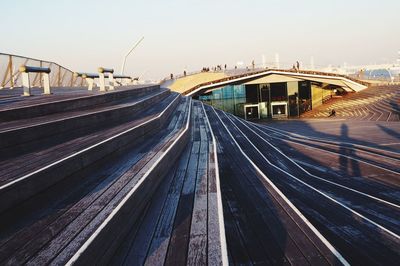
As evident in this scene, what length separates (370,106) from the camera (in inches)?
934

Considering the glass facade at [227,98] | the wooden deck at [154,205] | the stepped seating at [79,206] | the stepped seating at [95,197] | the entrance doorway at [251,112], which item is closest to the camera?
the stepped seating at [79,206]

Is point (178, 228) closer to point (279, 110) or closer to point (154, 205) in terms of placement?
point (154, 205)

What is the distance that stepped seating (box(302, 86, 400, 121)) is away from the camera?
19.9 metres

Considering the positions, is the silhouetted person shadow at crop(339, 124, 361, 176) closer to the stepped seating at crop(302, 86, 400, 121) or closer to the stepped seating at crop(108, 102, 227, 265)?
the stepped seating at crop(108, 102, 227, 265)

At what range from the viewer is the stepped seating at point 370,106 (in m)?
19.9

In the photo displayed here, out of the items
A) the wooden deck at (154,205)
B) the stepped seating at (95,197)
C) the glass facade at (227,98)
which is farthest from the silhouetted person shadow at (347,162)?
the glass facade at (227,98)

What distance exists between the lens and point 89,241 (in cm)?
234

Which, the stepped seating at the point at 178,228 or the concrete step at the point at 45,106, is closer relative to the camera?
the stepped seating at the point at 178,228

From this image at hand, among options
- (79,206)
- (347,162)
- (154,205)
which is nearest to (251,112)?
(347,162)

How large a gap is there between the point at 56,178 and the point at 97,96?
391 cm

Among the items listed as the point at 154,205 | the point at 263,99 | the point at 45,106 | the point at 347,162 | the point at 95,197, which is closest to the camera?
the point at 95,197

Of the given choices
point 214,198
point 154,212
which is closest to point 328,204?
point 214,198

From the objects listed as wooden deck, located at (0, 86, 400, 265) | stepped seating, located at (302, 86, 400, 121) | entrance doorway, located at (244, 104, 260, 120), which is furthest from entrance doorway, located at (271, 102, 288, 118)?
wooden deck, located at (0, 86, 400, 265)

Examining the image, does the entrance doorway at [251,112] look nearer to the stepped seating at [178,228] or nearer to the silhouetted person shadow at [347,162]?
the silhouetted person shadow at [347,162]
